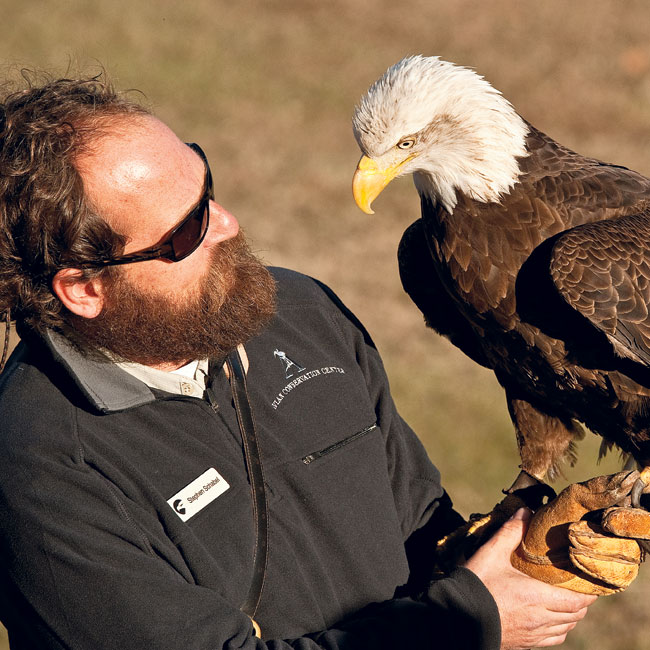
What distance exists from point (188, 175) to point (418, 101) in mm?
991

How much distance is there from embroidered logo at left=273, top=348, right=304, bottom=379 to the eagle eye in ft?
Result: 3.06

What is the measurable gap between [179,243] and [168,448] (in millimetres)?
541

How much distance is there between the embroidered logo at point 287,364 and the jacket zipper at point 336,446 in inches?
9.5

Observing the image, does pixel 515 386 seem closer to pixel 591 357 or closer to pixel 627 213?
pixel 591 357

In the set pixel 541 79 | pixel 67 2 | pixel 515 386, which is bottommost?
pixel 67 2

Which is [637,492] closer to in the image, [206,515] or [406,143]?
[206,515]

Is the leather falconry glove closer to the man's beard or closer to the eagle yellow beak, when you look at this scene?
the man's beard

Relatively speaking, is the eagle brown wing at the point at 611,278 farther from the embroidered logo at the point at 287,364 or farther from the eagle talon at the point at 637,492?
the embroidered logo at the point at 287,364

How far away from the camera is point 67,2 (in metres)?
17.7

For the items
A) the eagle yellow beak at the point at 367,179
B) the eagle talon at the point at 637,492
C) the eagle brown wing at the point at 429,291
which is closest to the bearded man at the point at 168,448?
the eagle talon at the point at 637,492

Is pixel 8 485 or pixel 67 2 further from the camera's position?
pixel 67 2

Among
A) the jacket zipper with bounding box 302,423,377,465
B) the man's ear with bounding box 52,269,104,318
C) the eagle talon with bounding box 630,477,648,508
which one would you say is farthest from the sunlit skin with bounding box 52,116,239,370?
the eagle talon with bounding box 630,477,648,508

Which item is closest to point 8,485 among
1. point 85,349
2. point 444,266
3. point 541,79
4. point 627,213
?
point 85,349

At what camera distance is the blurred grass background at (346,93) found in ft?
27.5
